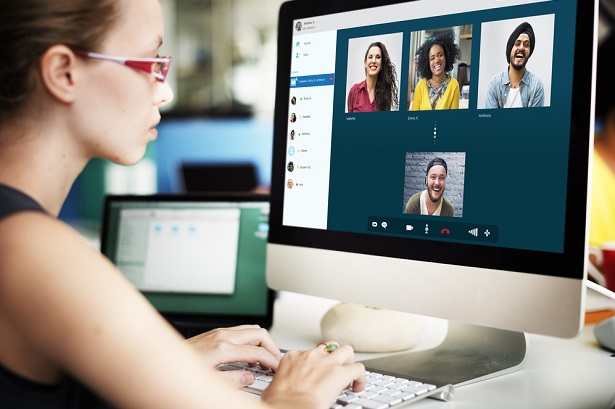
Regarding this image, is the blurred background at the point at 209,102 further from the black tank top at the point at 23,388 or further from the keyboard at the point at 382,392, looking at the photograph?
the black tank top at the point at 23,388

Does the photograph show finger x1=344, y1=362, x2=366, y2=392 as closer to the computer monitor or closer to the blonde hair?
the computer monitor

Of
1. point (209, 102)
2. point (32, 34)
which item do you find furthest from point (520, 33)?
point (209, 102)

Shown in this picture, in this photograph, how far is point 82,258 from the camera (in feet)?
1.80

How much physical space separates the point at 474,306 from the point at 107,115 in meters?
0.50

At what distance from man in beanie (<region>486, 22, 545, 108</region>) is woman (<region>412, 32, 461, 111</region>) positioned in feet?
0.20

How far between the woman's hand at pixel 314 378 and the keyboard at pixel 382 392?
0.05 ft

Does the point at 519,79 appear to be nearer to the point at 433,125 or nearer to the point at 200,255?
the point at 433,125

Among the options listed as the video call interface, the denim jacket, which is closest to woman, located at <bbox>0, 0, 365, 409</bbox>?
the video call interface

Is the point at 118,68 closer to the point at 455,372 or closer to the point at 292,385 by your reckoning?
the point at 292,385

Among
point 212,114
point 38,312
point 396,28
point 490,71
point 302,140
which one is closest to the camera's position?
point 38,312

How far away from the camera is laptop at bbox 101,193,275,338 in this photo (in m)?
1.19

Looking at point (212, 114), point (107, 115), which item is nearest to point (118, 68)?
point (107, 115)

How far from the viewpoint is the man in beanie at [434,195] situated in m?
0.84

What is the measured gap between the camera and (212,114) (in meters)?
4.82
